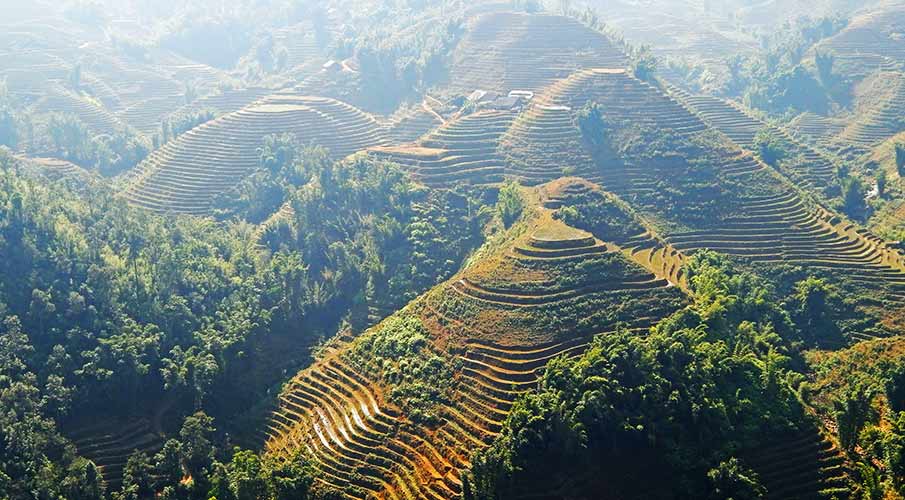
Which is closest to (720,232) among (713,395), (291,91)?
(713,395)

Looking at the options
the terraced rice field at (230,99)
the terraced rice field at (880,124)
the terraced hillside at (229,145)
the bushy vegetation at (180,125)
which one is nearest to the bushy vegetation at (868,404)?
the terraced rice field at (880,124)

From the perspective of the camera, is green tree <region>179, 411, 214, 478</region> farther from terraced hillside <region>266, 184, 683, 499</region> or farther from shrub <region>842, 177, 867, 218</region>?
shrub <region>842, 177, 867, 218</region>

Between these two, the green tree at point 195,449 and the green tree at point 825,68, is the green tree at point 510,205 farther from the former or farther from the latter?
the green tree at point 825,68

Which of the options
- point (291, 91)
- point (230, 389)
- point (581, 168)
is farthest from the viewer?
point (291, 91)

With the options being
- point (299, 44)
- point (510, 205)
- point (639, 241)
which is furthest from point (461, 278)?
point (299, 44)

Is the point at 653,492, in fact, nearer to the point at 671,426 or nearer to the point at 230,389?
the point at 671,426

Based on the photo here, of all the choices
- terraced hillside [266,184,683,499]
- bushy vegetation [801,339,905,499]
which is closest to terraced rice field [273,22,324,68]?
terraced hillside [266,184,683,499]

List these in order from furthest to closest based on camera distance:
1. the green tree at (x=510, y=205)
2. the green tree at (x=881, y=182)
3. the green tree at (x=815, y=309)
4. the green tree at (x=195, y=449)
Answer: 1. the green tree at (x=881, y=182)
2. the green tree at (x=510, y=205)
3. the green tree at (x=815, y=309)
4. the green tree at (x=195, y=449)
